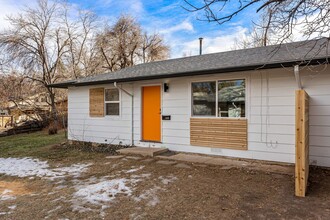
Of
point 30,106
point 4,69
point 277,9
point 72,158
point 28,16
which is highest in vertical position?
point 28,16

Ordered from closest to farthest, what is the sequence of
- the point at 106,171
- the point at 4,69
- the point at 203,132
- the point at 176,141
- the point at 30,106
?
the point at 106,171 < the point at 203,132 < the point at 176,141 < the point at 4,69 < the point at 30,106

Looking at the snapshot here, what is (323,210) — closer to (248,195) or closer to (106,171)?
(248,195)

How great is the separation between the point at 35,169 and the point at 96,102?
3.62 meters

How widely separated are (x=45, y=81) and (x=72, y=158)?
10386mm

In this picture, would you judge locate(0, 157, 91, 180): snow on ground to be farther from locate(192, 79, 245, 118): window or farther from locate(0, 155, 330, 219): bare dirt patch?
locate(192, 79, 245, 118): window

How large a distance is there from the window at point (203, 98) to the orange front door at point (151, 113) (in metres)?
1.27

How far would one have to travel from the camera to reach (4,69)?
1479cm

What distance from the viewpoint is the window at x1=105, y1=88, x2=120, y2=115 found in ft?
27.5

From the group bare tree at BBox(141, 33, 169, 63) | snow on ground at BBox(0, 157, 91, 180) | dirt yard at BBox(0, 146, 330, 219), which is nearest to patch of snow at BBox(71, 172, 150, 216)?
dirt yard at BBox(0, 146, 330, 219)

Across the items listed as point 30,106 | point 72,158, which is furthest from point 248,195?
point 30,106

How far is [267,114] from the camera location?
5699 millimetres

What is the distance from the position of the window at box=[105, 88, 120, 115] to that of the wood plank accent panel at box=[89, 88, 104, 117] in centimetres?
21

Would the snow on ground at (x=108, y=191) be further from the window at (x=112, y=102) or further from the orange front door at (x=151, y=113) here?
the window at (x=112, y=102)

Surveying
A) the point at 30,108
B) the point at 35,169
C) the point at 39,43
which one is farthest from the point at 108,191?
the point at 30,108
